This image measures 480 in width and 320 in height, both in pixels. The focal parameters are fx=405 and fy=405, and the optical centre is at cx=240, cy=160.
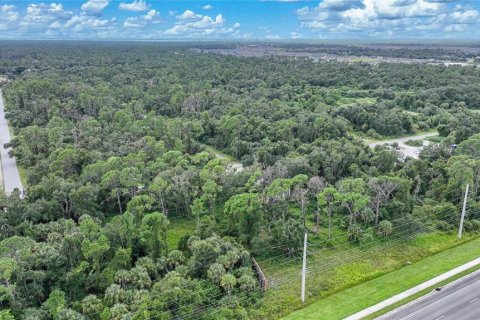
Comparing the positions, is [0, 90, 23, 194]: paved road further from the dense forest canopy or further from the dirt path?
the dirt path

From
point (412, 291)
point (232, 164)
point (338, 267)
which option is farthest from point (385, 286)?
point (232, 164)

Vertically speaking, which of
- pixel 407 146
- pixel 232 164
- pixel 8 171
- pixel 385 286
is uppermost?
pixel 232 164

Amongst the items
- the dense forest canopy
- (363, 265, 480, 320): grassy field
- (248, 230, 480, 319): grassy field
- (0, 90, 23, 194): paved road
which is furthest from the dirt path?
(0, 90, 23, 194): paved road

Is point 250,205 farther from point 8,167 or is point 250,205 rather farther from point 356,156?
point 8,167

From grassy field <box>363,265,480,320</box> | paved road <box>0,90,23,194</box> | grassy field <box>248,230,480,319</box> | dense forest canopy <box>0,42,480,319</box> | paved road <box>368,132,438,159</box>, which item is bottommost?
grassy field <box>248,230,480,319</box>

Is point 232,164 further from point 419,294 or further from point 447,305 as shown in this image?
point 447,305

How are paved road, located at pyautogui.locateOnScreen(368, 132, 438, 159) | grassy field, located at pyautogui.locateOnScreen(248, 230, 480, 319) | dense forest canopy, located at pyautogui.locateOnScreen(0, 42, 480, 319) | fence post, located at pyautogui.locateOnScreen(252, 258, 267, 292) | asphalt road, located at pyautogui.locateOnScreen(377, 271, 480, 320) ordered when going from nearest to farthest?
asphalt road, located at pyautogui.locateOnScreen(377, 271, 480, 320) < dense forest canopy, located at pyautogui.locateOnScreen(0, 42, 480, 319) < grassy field, located at pyautogui.locateOnScreen(248, 230, 480, 319) < fence post, located at pyautogui.locateOnScreen(252, 258, 267, 292) < paved road, located at pyautogui.locateOnScreen(368, 132, 438, 159)
